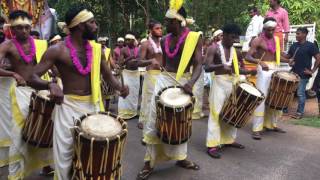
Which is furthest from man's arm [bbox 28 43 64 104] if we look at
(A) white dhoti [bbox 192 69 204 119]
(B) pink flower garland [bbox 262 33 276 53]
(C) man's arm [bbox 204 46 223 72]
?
(A) white dhoti [bbox 192 69 204 119]

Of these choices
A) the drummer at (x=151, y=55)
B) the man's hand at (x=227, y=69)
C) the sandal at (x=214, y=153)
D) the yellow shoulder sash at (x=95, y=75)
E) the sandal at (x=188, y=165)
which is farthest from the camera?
the drummer at (x=151, y=55)

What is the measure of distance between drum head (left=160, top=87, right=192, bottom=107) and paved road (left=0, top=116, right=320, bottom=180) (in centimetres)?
115

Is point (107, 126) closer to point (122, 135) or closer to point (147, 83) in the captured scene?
point (122, 135)

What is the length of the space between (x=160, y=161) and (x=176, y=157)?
315mm

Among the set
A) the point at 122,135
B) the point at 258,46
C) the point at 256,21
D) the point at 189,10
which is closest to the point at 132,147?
the point at 258,46

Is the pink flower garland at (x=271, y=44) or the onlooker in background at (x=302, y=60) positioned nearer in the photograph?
the pink flower garland at (x=271, y=44)

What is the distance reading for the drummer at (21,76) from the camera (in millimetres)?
5188

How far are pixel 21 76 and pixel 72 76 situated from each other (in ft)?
4.26

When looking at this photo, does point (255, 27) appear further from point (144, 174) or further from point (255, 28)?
point (144, 174)

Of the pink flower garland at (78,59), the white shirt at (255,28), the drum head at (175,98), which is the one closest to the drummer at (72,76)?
the pink flower garland at (78,59)

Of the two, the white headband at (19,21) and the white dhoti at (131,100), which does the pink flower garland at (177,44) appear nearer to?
the white headband at (19,21)

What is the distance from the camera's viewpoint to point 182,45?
221 inches

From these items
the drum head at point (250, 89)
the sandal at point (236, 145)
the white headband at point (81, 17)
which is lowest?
the sandal at point (236, 145)

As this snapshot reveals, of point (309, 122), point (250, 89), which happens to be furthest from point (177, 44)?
point (309, 122)
